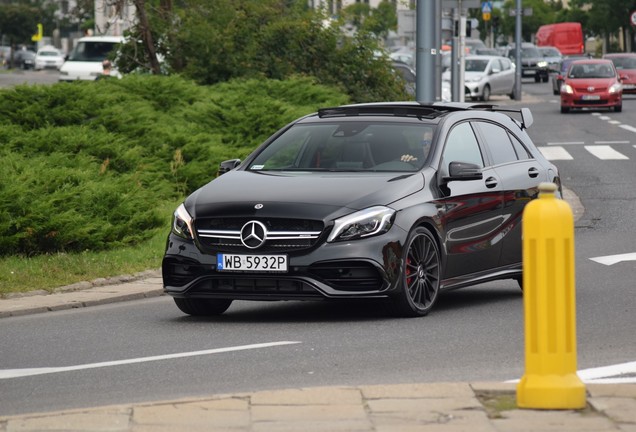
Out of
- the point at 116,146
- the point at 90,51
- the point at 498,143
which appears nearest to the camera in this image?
the point at 498,143

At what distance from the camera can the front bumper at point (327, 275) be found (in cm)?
1041

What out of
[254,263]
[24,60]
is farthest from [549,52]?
[254,263]

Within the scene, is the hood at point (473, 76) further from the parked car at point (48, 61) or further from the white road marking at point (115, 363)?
the parked car at point (48, 61)

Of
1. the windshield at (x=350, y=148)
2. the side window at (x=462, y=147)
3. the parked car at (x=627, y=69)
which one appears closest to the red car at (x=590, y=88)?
the parked car at (x=627, y=69)

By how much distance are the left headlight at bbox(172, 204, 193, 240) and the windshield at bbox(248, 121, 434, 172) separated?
3.25ft

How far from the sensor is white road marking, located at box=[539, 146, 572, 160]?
1172 inches

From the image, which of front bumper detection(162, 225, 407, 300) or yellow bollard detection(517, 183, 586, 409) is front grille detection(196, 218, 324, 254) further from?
yellow bollard detection(517, 183, 586, 409)

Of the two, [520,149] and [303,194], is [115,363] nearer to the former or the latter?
[303,194]

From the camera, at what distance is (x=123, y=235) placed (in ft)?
49.9

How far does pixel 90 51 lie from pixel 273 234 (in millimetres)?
39466

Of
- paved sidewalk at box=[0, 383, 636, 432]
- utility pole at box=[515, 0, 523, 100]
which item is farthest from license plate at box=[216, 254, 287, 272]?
utility pole at box=[515, 0, 523, 100]

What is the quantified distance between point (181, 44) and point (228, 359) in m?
21.0

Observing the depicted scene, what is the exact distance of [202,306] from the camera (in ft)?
37.4

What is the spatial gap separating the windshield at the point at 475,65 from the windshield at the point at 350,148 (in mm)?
41846
